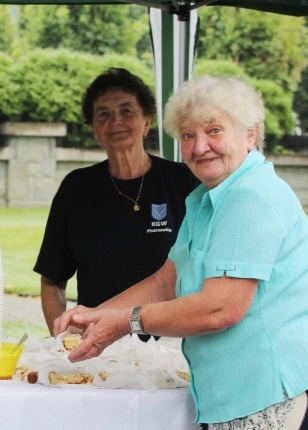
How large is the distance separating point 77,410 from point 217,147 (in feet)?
2.45

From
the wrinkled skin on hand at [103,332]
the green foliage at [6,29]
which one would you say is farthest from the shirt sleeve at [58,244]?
the green foliage at [6,29]

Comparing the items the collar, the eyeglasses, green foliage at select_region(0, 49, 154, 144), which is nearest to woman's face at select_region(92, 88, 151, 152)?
the eyeglasses

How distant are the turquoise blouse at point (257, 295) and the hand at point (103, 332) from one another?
0.18 m

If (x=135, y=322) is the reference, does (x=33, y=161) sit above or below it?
below

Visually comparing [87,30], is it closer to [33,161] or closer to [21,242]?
[33,161]

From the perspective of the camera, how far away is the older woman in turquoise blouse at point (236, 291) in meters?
1.92

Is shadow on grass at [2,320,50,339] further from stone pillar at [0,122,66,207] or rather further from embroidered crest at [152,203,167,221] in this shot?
embroidered crest at [152,203,167,221]

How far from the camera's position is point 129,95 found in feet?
10.5

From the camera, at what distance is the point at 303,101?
11.1 meters

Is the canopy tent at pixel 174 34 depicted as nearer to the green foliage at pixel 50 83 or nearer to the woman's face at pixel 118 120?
the woman's face at pixel 118 120

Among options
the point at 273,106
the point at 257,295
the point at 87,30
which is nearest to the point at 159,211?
the point at 257,295

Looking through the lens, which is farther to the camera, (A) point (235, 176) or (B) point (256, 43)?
(B) point (256, 43)

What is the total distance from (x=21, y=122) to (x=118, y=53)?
1.59 metres

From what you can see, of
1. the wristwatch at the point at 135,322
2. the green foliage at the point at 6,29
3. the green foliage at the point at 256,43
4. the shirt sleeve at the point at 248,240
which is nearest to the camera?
the shirt sleeve at the point at 248,240
